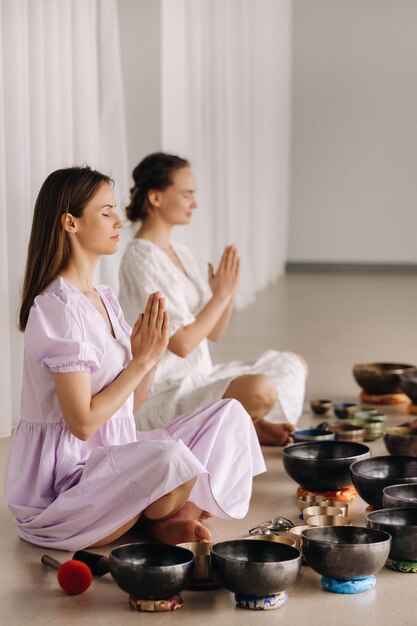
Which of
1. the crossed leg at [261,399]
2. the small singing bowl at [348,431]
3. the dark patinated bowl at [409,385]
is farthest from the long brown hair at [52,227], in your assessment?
the dark patinated bowl at [409,385]

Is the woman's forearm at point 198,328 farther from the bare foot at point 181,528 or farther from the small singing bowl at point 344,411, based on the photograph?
the bare foot at point 181,528

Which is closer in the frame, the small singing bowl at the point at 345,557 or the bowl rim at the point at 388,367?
the small singing bowl at the point at 345,557

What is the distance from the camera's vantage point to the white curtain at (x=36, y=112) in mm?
3807

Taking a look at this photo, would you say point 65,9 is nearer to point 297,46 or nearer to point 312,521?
point 312,521

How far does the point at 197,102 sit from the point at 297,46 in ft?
14.3

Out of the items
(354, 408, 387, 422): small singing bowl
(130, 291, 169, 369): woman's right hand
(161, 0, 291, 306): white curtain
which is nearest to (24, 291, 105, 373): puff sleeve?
(130, 291, 169, 369): woman's right hand

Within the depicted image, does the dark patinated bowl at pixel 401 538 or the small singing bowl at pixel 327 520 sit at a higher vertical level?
the dark patinated bowl at pixel 401 538

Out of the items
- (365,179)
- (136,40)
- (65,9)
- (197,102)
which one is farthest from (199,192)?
(365,179)

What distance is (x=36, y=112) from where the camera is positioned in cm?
397

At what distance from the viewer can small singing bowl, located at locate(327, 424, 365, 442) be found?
11.8 ft

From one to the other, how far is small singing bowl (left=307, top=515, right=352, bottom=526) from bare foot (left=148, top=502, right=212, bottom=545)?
0.26m

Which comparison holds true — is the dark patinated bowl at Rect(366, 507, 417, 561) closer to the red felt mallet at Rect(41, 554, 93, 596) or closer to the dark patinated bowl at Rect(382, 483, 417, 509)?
the dark patinated bowl at Rect(382, 483, 417, 509)

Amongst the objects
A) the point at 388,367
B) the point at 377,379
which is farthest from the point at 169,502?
the point at 388,367

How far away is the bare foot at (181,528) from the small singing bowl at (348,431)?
3.52ft
